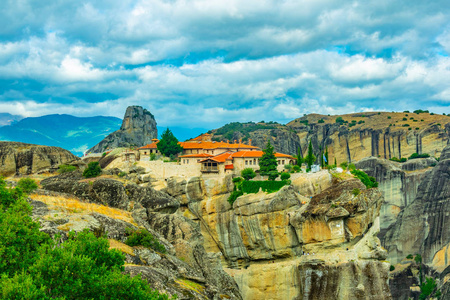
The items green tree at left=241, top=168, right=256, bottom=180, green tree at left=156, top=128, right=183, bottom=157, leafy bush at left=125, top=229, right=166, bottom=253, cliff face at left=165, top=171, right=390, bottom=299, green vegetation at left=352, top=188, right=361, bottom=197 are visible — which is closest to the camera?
leafy bush at left=125, top=229, right=166, bottom=253

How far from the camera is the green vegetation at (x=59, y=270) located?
15.0 m

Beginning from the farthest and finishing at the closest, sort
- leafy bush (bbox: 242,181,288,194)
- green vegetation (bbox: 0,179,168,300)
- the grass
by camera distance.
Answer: leafy bush (bbox: 242,181,288,194), the grass, green vegetation (bbox: 0,179,168,300)

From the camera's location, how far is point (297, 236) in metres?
62.3

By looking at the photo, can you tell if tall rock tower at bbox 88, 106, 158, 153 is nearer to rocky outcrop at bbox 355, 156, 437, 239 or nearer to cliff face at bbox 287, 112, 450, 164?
cliff face at bbox 287, 112, 450, 164

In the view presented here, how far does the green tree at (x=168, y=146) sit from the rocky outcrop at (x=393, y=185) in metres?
40.2

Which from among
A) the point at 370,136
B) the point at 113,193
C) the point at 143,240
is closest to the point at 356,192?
the point at 113,193

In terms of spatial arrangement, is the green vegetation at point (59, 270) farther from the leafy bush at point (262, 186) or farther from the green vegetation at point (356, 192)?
the leafy bush at point (262, 186)

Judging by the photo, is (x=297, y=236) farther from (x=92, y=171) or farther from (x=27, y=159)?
(x=27, y=159)

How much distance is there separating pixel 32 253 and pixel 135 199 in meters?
24.9

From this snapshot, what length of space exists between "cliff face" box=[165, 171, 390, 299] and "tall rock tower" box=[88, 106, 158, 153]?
152 feet

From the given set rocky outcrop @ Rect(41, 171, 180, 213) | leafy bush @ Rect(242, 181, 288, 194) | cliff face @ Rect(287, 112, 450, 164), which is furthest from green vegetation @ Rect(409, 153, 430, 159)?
rocky outcrop @ Rect(41, 171, 180, 213)

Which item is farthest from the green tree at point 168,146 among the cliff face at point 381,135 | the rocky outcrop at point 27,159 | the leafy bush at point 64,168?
the cliff face at point 381,135

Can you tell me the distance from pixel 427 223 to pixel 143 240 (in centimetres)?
7399

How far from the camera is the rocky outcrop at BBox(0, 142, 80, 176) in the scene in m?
68.6
